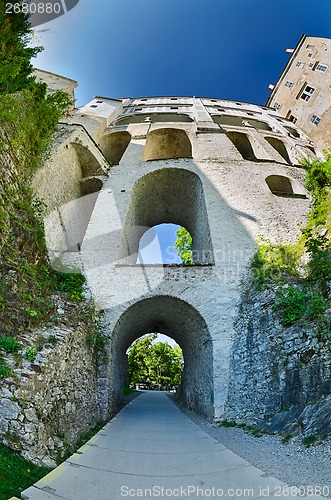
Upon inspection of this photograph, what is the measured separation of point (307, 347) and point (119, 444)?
4150 mm

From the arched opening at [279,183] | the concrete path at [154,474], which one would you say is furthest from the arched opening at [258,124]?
the concrete path at [154,474]

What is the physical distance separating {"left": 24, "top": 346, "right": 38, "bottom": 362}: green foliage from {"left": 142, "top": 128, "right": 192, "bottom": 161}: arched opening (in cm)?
1557

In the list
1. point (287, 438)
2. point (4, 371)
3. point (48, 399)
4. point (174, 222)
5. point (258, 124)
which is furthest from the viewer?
point (258, 124)

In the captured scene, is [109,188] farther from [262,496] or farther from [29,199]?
[262,496]

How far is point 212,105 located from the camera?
25.5m

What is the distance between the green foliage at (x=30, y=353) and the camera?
4.68 m

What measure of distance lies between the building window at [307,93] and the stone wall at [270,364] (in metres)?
26.5

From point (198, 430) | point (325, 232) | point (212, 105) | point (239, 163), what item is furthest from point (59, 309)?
point (212, 105)

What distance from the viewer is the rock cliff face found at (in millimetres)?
5445

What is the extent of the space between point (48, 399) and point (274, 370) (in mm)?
4766

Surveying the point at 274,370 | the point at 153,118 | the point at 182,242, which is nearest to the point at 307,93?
the point at 153,118

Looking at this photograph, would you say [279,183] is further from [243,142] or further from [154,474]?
[154,474]

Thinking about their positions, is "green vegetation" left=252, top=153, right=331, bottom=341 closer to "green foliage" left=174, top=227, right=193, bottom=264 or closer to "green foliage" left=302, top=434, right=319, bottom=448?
"green foliage" left=302, top=434, right=319, bottom=448

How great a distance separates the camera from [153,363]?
33.3m
